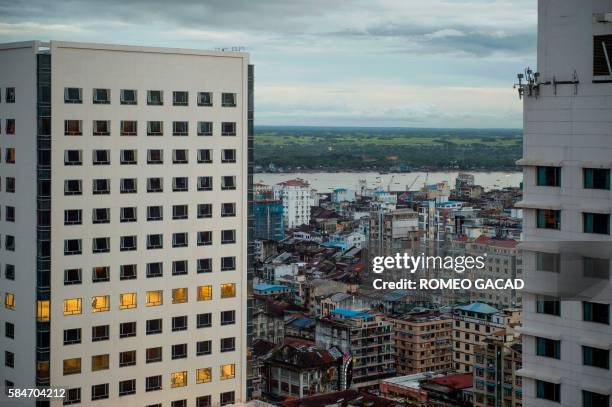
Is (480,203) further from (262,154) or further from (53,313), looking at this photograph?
(53,313)

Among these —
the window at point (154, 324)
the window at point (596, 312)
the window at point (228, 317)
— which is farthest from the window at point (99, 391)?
the window at point (596, 312)

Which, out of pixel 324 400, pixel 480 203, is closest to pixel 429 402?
pixel 324 400

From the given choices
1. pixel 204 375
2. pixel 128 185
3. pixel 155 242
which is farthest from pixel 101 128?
pixel 204 375

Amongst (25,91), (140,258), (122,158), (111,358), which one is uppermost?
(25,91)

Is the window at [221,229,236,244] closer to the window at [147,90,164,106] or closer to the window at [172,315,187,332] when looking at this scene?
the window at [172,315,187,332]

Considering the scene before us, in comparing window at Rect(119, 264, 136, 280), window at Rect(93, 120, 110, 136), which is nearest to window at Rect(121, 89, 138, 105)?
window at Rect(93, 120, 110, 136)

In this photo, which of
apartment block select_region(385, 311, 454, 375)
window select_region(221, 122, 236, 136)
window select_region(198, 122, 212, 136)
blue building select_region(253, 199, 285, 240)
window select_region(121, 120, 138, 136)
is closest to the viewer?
window select_region(121, 120, 138, 136)

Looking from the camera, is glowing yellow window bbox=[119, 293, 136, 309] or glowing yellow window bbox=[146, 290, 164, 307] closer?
glowing yellow window bbox=[119, 293, 136, 309]
